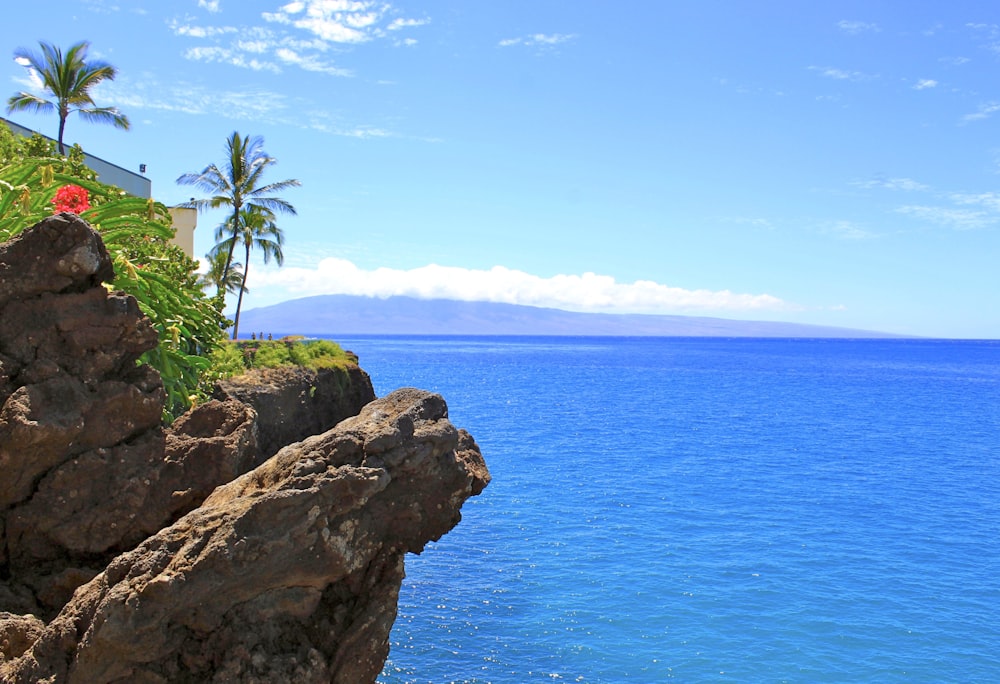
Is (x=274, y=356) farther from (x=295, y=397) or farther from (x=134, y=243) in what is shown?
(x=134, y=243)

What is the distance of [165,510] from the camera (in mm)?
8672

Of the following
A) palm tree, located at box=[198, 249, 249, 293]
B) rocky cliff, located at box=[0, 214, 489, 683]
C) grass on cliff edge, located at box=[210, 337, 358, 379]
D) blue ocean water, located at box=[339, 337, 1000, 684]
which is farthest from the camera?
palm tree, located at box=[198, 249, 249, 293]

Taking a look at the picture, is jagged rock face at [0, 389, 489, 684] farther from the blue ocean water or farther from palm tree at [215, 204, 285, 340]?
palm tree at [215, 204, 285, 340]

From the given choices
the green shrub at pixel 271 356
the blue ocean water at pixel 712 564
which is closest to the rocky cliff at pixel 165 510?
the blue ocean water at pixel 712 564

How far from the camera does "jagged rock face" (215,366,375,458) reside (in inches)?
689

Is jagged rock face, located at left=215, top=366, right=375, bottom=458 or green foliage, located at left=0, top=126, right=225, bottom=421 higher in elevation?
green foliage, located at left=0, top=126, right=225, bottom=421

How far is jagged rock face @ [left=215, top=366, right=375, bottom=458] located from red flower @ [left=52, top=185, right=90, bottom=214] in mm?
4020

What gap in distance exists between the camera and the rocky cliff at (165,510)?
6.50 meters

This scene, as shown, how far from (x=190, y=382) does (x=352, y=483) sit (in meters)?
7.18

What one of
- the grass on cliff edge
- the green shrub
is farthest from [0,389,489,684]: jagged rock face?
the green shrub

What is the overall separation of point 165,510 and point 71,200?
20.6ft

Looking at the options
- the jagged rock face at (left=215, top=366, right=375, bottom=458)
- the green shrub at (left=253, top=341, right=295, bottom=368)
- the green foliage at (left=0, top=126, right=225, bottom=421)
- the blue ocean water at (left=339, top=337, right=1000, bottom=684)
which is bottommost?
the blue ocean water at (left=339, top=337, right=1000, bottom=684)

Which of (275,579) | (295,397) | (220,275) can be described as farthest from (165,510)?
(220,275)

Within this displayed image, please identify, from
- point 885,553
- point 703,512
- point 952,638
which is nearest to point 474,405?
point 703,512
